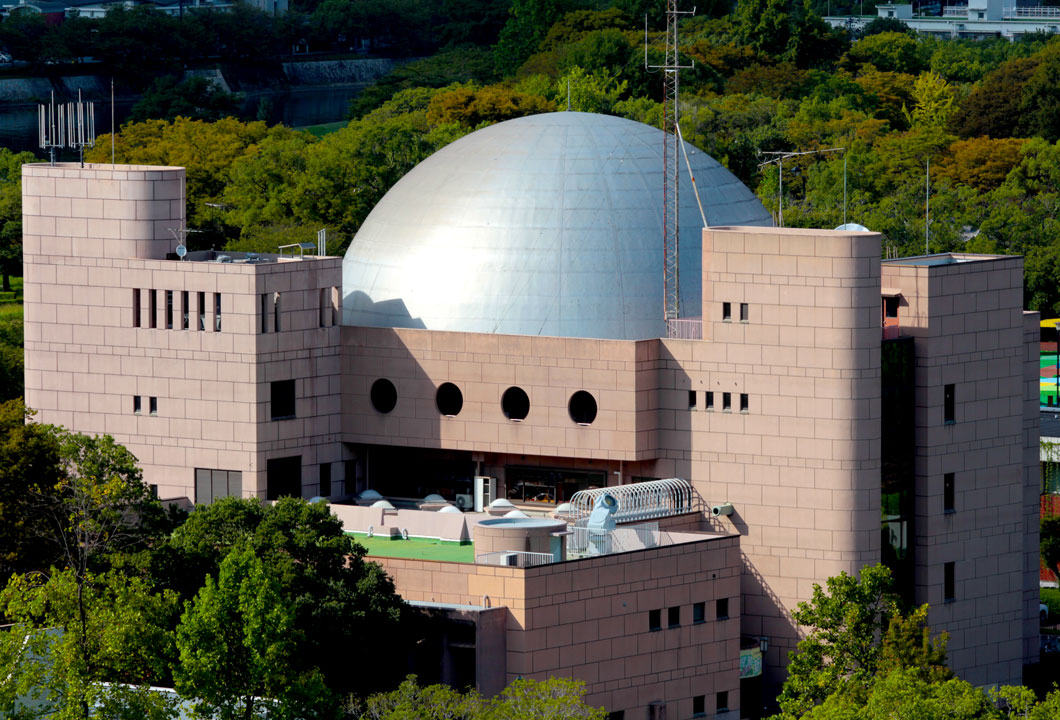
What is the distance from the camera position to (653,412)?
90062 millimetres

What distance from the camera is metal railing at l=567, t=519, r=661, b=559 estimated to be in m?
83.4

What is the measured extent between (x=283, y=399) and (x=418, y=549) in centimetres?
817

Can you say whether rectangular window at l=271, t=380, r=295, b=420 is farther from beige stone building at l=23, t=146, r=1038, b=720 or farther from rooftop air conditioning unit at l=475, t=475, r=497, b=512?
rooftop air conditioning unit at l=475, t=475, r=497, b=512

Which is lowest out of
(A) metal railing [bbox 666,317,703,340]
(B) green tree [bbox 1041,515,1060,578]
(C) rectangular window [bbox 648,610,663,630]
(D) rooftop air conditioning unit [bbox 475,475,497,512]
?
(B) green tree [bbox 1041,515,1060,578]

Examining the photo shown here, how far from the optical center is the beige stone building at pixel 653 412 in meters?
85.9

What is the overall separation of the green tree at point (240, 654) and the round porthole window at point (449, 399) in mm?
22068

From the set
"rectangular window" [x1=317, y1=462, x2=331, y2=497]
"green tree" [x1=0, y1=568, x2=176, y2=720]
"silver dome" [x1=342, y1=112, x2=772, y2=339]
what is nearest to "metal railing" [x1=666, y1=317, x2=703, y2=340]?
"silver dome" [x1=342, y1=112, x2=772, y2=339]

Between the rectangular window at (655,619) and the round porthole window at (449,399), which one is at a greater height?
the round porthole window at (449,399)

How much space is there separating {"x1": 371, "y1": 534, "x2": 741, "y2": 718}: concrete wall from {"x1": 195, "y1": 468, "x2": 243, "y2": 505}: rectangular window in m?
9.06

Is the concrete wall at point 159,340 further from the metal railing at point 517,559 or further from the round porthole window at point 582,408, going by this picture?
the metal railing at point 517,559

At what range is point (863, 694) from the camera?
3009 inches

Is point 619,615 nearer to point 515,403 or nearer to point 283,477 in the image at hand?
point 515,403

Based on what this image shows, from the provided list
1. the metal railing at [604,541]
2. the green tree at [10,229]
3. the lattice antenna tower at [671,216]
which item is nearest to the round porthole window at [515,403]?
the lattice antenna tower at [671,216]

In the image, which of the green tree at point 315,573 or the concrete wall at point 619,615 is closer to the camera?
the green tree at point 315,573
